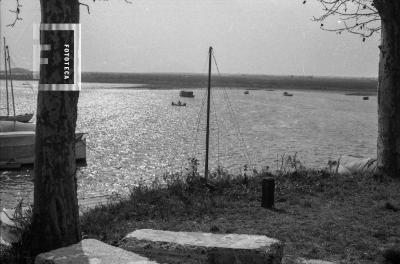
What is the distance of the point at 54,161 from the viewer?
22.1ft

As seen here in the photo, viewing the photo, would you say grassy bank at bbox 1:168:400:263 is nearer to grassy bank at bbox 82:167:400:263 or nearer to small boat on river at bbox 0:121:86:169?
grassy bank at bbox 82:167:400:263

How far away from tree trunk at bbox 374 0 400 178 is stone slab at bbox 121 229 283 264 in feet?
25.7

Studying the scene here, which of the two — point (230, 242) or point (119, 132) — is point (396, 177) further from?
point (119, 132)

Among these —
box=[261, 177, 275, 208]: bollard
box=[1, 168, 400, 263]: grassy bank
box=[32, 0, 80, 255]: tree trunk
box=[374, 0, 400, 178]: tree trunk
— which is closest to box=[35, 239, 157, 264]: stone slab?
box=[32, 0, 80, 255]: tree trunk

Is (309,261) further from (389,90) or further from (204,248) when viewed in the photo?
(389,90)

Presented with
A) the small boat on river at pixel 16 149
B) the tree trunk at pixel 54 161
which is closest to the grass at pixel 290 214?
the tree trunk at pixel 54 161

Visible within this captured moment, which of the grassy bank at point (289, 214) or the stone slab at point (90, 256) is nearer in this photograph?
the stone slab at point (90, 256)

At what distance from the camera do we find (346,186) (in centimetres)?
1164

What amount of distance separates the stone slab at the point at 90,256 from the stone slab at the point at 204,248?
51 centimetres

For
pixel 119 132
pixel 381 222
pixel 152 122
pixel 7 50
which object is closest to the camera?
pixel 381 222

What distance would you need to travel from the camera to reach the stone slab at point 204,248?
222 inches

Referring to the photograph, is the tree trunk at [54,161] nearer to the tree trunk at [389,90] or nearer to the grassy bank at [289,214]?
the grassy bank at [289,214]

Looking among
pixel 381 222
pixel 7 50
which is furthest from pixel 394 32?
pixel 7 50

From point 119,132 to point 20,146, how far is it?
67.5 ft
